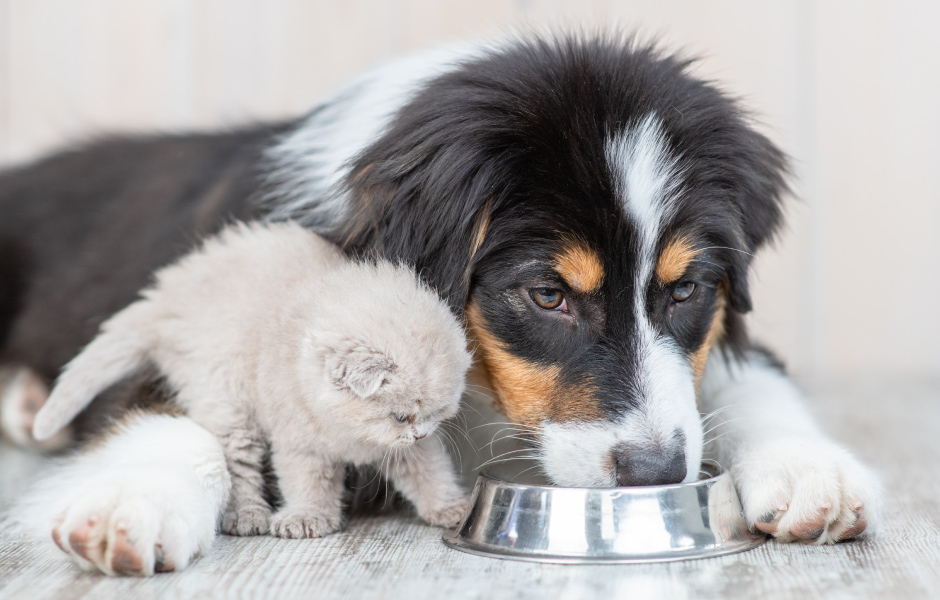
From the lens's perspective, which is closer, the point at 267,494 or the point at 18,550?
the point at 18,550

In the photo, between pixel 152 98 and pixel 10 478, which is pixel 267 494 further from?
pixel 152 98

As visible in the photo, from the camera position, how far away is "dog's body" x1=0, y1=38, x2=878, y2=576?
190 cm

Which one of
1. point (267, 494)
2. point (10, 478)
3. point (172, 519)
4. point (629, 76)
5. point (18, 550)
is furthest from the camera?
point (10, 478)

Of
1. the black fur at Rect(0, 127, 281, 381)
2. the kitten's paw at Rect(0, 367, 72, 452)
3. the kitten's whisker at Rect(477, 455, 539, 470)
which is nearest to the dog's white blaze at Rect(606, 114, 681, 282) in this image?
the kitten's whisker at Rect(477, 455, 539, 470)

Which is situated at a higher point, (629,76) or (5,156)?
(629,76)

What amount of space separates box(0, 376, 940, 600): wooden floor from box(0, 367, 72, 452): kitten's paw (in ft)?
3.78

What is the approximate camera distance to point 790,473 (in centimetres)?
192

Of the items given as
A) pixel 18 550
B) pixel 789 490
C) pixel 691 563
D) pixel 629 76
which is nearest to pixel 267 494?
pixel 18 550

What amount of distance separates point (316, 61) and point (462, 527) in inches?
127

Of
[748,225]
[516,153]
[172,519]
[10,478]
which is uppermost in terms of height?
[516,153]

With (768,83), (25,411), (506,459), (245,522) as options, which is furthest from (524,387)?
(768,83)

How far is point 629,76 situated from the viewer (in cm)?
217

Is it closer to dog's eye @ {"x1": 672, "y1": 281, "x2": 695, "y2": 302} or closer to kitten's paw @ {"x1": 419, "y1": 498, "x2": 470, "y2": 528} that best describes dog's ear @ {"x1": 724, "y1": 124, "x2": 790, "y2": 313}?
dog's eye @ {"x1": 672, "y1": 281, "x2": 695, "y2": 302}

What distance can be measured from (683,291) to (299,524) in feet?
3.10
